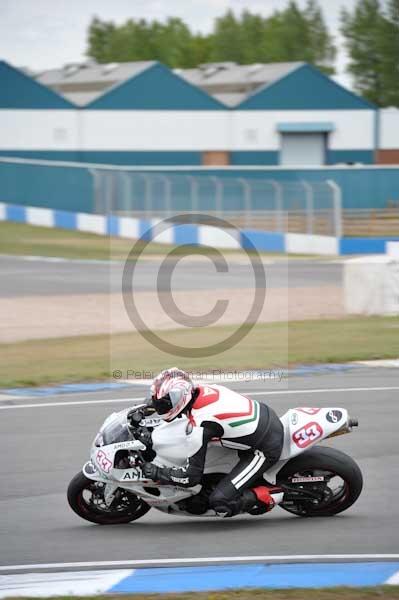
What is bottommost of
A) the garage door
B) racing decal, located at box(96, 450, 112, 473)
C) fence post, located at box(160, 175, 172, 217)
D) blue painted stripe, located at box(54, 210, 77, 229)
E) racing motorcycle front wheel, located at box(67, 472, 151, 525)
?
racing motorcycle front wheel, located at box(67, 472, 151, 525)

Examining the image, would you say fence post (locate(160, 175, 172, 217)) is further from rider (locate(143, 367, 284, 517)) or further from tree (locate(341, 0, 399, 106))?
tree (locate(341, 0, 399, 106))

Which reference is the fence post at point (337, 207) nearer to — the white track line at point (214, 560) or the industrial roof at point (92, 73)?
the industrial roof at point (92, 73)

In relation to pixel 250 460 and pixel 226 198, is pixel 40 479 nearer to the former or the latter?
pixel 250 460

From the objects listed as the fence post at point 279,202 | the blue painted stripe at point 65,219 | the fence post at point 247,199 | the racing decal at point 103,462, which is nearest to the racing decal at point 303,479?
the racing decal at point 103,462

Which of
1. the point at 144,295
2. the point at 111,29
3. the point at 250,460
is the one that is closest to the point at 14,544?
the point at 250,460

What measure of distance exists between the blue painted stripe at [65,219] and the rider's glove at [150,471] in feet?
107

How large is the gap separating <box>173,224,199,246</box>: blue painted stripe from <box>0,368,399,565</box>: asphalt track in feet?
78.7

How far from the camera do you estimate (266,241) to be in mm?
35719

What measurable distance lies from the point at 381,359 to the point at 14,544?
934cm

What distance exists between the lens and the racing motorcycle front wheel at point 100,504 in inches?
312

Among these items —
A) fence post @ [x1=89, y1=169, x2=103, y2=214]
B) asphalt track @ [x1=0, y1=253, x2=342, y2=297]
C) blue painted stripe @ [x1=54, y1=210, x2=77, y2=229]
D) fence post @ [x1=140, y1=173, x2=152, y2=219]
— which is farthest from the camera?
blue painted stripe @ [x1=54, y1=210, x2=77, y2=229]

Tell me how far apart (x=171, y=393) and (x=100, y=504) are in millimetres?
1087

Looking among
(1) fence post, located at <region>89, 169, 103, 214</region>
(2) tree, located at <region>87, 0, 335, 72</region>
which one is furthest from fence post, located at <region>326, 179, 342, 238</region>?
(2) tree, located at <region>87, 0, 335, 72</region>

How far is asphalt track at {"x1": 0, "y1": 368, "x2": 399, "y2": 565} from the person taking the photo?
24.2ft
